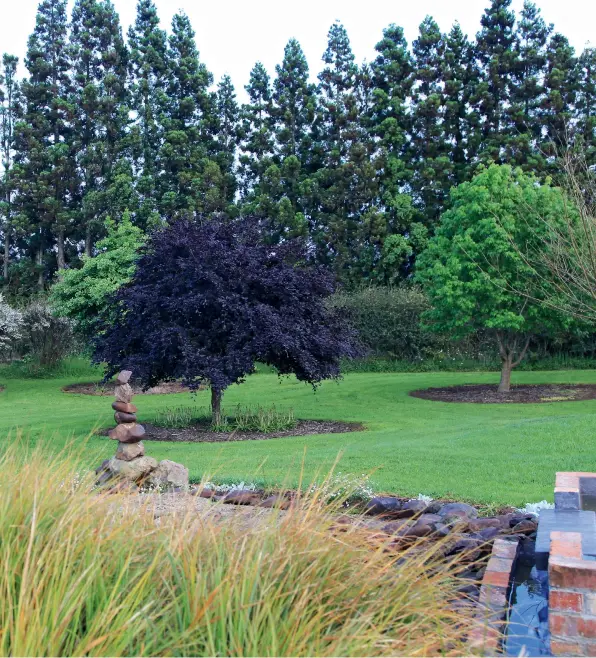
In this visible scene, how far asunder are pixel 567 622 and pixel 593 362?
22994mm

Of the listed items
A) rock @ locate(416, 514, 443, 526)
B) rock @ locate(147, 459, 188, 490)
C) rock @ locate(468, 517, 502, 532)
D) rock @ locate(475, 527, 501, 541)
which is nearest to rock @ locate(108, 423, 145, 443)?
rock @ locate(147, 459, 188, 490)

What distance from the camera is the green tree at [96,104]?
34.6 m

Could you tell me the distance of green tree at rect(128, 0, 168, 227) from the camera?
36.2 metres

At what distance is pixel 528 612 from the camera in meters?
4.23

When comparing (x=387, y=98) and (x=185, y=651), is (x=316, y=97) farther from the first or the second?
(x=185, y=651)

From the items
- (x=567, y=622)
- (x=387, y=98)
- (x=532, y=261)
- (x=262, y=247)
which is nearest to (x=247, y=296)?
(x=262, y=247)

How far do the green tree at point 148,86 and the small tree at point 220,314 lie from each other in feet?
75.4

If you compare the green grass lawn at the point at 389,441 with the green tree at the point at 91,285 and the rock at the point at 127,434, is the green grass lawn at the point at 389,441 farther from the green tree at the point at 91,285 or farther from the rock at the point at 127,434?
the green tree at the point at 91,285

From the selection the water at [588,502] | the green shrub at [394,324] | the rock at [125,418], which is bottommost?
the water at [588,502]

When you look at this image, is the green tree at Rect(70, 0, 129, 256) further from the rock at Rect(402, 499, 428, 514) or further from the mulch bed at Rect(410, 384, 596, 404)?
the rock at Rect(402, 499, 428, 514)

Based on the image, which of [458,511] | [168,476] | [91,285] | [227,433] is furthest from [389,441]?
[91,285]

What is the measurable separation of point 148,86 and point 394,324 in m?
18.4

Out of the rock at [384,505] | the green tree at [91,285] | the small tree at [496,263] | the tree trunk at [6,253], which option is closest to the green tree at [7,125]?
the tree trunk at [6,253]

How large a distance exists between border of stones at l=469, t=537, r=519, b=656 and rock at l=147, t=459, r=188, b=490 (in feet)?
10.6
